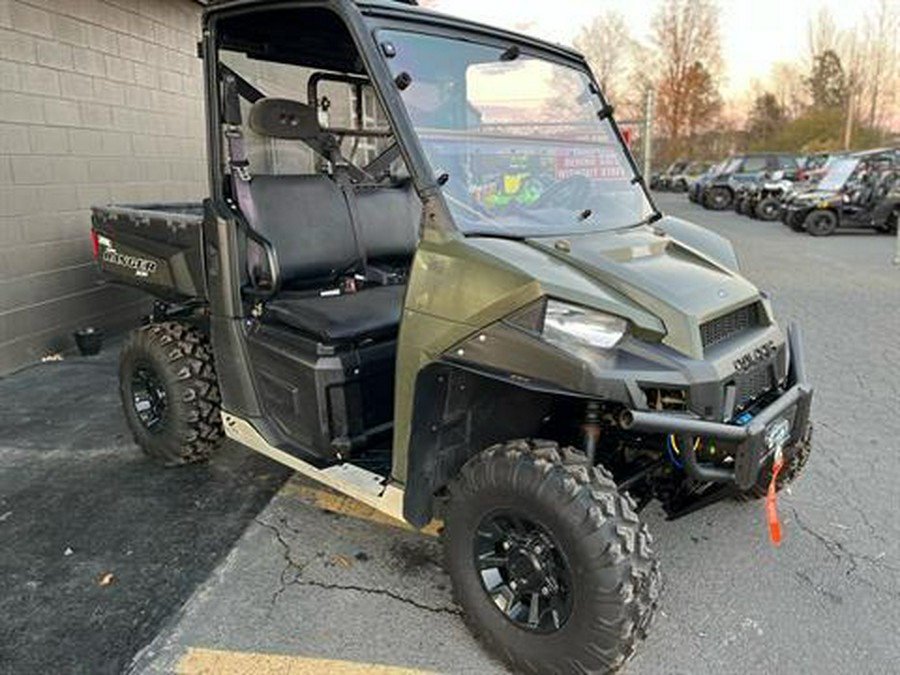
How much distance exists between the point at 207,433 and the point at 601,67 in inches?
1450

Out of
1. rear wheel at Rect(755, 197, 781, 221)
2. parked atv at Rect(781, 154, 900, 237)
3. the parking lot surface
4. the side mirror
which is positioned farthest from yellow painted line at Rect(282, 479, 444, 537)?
rear wheel at Rect(755, 197, 781, 221)

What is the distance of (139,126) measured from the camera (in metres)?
6.81

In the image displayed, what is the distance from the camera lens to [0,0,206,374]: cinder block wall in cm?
542

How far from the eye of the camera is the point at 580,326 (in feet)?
7.11

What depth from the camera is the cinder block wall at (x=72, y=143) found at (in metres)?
5.42

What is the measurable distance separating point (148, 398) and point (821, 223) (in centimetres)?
1480

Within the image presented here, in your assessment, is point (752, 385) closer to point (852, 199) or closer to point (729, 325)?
point (729, 325)

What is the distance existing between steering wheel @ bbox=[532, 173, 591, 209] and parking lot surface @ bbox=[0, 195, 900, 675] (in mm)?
1511

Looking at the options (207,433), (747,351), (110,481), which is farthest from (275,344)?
(747,351)

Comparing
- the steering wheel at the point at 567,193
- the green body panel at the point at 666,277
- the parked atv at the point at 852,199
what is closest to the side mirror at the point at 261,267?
the steering wheel at the point at 567,193

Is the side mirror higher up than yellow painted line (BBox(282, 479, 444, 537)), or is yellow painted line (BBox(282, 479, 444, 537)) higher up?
the side mirror

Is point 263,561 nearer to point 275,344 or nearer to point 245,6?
point 275,344

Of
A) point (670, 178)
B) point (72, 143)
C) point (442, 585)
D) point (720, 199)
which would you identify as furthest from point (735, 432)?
point (670, 178)

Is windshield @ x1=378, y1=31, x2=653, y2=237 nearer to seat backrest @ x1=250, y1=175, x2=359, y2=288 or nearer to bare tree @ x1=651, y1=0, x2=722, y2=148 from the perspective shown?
seat backrest @ x1=250, y1=175, x2=359, y2=288
